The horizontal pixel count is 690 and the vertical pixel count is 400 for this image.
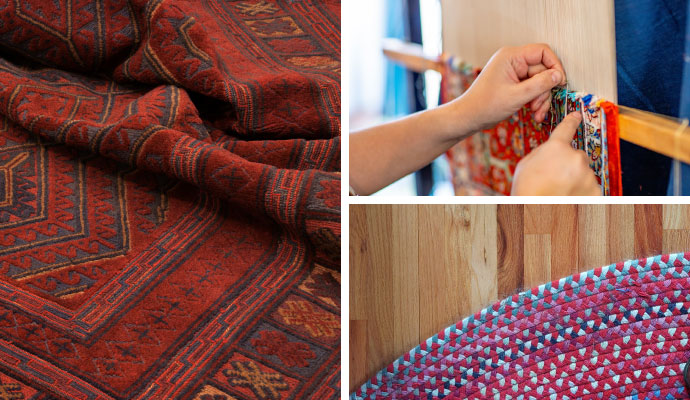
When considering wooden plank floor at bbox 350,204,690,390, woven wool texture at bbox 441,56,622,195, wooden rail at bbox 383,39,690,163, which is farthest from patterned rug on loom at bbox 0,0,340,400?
wooden rail at bbox 383,39,690,163

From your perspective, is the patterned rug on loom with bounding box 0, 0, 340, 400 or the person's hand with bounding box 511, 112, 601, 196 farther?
the patterned rug on loom with bounding box 0, 0, 340, 400

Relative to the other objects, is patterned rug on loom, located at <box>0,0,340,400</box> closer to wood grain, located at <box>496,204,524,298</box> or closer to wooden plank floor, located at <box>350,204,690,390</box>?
wooden plank floor, located at <box>350,204,690,390</box>

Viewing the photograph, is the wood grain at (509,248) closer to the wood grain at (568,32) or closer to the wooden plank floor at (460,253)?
the wooden plank floor at (460,253)

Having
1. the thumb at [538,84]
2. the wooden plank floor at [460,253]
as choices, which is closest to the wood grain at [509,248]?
the wooden plank floor at [460,253]

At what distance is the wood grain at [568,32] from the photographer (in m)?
0.50

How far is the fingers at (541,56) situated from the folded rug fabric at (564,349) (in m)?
0.23

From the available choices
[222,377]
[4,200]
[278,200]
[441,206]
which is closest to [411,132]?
[441,206]

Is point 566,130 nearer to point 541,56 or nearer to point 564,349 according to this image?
point 541,56

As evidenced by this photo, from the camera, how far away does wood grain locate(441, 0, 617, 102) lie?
50cm

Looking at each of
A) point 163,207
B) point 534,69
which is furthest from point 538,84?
point 163,207

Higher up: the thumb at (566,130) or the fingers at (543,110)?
the fingers at (543,110)

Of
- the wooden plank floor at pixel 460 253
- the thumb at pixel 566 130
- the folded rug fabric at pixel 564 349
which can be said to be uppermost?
the thumb at pixel 566 130

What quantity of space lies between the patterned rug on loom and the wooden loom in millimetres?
246

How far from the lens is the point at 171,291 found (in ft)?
2.18
